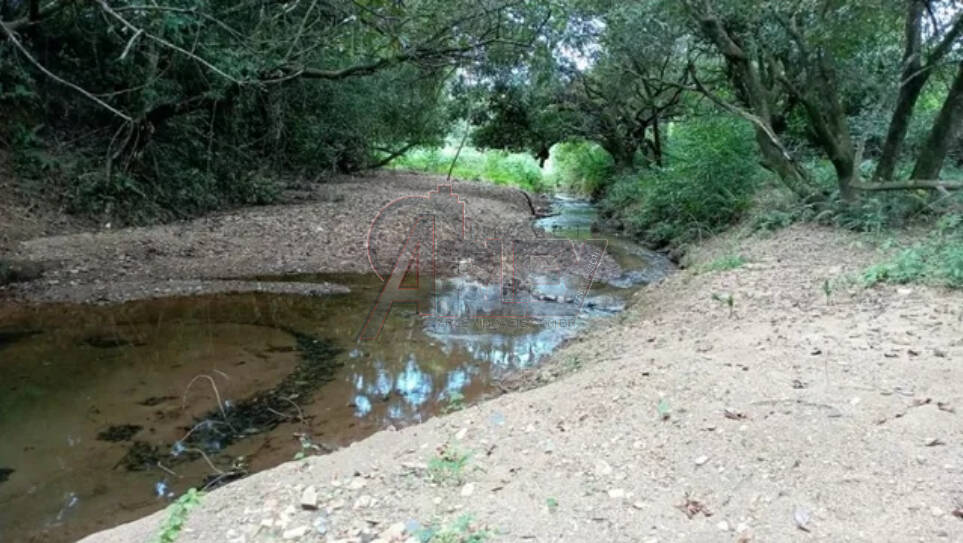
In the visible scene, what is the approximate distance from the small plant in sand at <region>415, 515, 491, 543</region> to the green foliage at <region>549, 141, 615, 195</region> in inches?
796

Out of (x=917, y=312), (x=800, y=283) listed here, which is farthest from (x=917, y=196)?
(x=917, y=312)

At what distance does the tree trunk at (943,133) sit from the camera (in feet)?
26.3

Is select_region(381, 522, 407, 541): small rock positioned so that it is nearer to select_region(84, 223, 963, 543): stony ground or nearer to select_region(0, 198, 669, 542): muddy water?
select_region(84, 223, 963, 543): stony ground

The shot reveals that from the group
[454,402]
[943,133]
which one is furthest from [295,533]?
[943,133]

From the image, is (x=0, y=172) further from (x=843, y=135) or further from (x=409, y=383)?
(x=843, y=135)

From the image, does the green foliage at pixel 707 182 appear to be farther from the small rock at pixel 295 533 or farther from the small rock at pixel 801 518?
the small rock at pixel 295 533

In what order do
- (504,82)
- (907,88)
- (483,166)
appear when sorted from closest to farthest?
1. (907,88)
2. (504,82)
3. (483,166)

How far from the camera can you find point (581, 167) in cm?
2462

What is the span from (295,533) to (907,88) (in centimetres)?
936

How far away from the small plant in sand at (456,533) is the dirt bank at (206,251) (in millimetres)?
6282

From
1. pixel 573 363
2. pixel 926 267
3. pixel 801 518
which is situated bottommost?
pixel 573 363

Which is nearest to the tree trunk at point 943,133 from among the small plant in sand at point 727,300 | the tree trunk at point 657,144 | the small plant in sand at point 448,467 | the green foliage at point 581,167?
the small plant in sand at point 727,300

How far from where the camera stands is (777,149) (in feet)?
31.7

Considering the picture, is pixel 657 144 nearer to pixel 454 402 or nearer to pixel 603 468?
pixel 454 402
